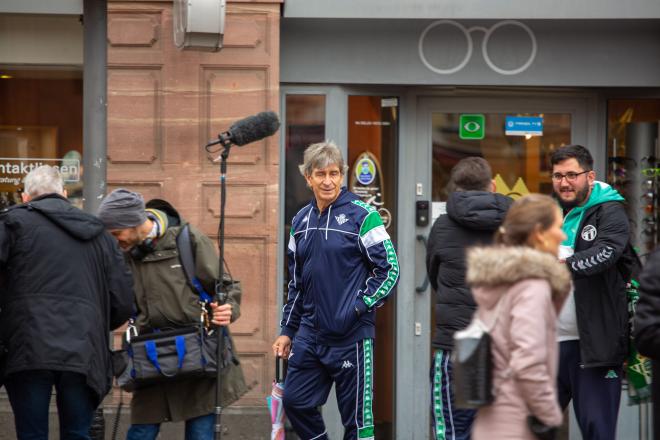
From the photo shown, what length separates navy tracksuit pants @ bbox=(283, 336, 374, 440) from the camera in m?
5.92

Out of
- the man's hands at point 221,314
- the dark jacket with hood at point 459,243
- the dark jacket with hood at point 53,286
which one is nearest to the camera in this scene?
the dark jacket with hood at point 53,286

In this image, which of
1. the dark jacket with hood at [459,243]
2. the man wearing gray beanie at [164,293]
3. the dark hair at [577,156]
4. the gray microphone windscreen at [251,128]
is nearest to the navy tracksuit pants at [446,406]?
the dark jacket with hood at [459,243]

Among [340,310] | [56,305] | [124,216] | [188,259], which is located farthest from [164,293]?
[340,310]

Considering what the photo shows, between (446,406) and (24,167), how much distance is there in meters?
3.60

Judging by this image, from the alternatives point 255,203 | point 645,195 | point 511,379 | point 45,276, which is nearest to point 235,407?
point 255,203

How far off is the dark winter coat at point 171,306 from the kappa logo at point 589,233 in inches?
75.0

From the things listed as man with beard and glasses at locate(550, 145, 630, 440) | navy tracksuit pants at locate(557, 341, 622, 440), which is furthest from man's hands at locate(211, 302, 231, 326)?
navy tracksuit pants at locate(557, 341, 622, 440)

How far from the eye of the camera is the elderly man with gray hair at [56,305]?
524 centimetres

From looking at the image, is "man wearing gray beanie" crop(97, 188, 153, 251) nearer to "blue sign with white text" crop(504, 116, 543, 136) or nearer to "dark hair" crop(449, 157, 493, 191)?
"dark hair" crop(449, 157, 493, 191)

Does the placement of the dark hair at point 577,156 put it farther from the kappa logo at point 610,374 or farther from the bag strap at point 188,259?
the bag strap at point 188,259

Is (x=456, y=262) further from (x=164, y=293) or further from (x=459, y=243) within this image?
(x=164, y=293)

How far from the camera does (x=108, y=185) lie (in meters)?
7.39

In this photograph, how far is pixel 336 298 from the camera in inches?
231

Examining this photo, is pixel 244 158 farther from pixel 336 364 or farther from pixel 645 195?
pixel 645 195
